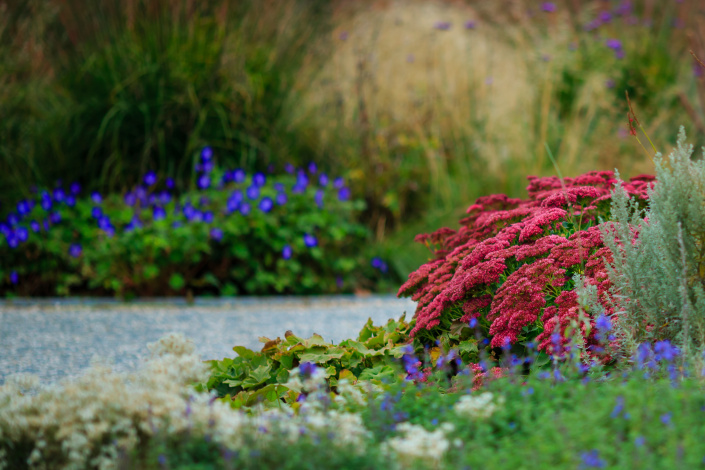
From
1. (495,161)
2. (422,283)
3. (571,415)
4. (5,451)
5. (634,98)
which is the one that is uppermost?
(634,98)

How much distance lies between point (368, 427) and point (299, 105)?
194 inches

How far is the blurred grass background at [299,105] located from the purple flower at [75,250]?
2.12 ft

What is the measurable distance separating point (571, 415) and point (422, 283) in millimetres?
1367

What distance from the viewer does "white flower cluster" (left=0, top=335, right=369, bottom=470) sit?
5.26ft

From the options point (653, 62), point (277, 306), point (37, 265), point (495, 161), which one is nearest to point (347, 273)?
point (277, 306)

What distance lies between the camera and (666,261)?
214 centimetres

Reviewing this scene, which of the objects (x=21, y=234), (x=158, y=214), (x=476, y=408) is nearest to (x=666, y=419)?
(x=476, y=408)

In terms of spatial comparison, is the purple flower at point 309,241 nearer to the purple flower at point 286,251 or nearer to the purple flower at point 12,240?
the purple flower at point 286,251

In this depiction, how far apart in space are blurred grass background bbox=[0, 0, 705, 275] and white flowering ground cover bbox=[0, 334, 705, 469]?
3754mm

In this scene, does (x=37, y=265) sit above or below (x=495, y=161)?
below

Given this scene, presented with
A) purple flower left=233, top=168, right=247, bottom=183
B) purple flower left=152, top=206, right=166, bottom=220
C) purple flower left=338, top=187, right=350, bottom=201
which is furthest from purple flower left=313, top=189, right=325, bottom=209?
purple flower left=152, top=206, right=166, bottom=220

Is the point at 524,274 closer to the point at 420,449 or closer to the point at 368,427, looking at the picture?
the point at 368,427

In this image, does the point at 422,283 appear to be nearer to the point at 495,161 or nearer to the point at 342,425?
the point at 342,425

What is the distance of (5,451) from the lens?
5.74ft
